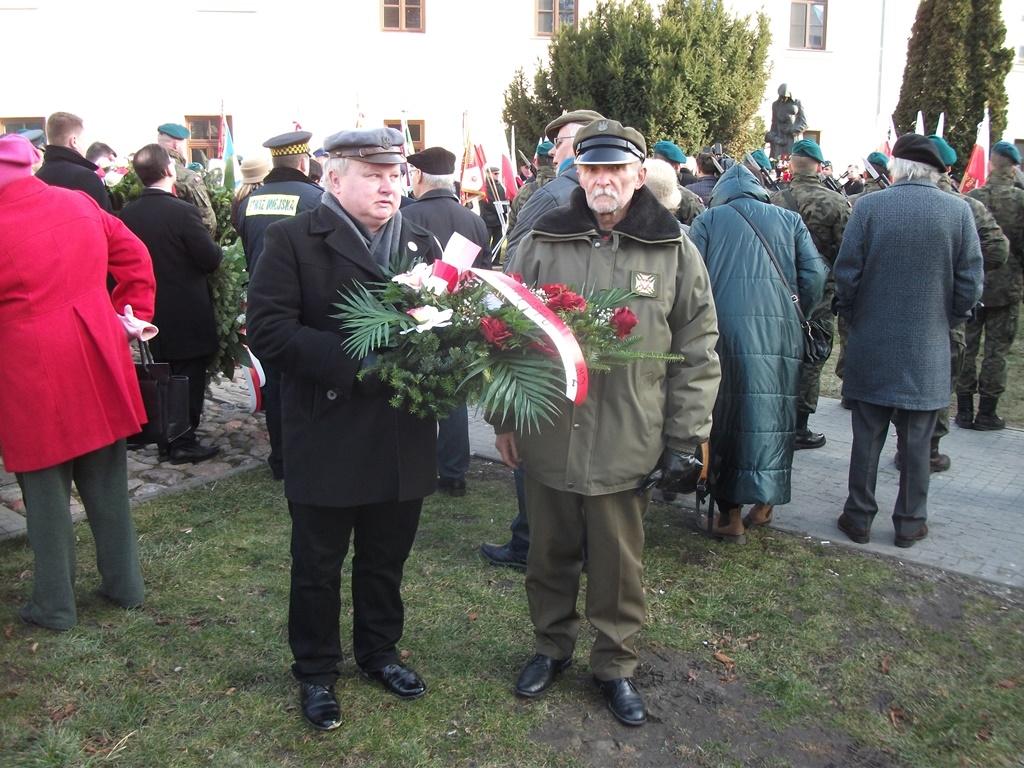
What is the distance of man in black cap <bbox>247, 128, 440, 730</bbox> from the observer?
302cm

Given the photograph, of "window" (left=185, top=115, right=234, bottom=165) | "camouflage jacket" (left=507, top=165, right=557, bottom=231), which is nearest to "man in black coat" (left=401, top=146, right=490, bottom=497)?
"camouflage jacket" (left=507, top=165, right=557, bottom=231)

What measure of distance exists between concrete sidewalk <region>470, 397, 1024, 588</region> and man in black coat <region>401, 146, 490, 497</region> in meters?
0.82

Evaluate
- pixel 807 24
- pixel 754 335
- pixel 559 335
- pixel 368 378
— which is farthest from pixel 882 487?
pixel 807 24

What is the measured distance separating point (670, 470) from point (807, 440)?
4.10 metres

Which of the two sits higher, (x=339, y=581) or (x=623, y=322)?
(x=623, y=322)

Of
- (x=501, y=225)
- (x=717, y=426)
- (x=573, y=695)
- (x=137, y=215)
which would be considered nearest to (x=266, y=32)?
(x=501, y=225)

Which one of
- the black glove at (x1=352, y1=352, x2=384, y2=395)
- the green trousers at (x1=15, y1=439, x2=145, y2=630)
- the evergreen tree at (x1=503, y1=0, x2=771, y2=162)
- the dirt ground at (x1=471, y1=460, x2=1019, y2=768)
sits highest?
the evergreen tree at (x1=503, y1=0, x2=771, y2=162)

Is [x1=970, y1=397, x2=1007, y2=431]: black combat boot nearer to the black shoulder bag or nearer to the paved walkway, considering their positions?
the paved walkway

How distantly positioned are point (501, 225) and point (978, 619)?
443 inches

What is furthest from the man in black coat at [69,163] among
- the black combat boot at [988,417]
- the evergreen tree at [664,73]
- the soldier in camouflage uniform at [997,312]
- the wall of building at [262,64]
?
the evergreen tree at [664,73]

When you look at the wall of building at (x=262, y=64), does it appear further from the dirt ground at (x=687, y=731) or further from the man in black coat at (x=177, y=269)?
the dirt ground at (x=687, y=731)

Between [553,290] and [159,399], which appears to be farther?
[159,399]

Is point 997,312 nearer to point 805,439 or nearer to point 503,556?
point 805,439

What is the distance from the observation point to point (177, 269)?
20.2 feet
